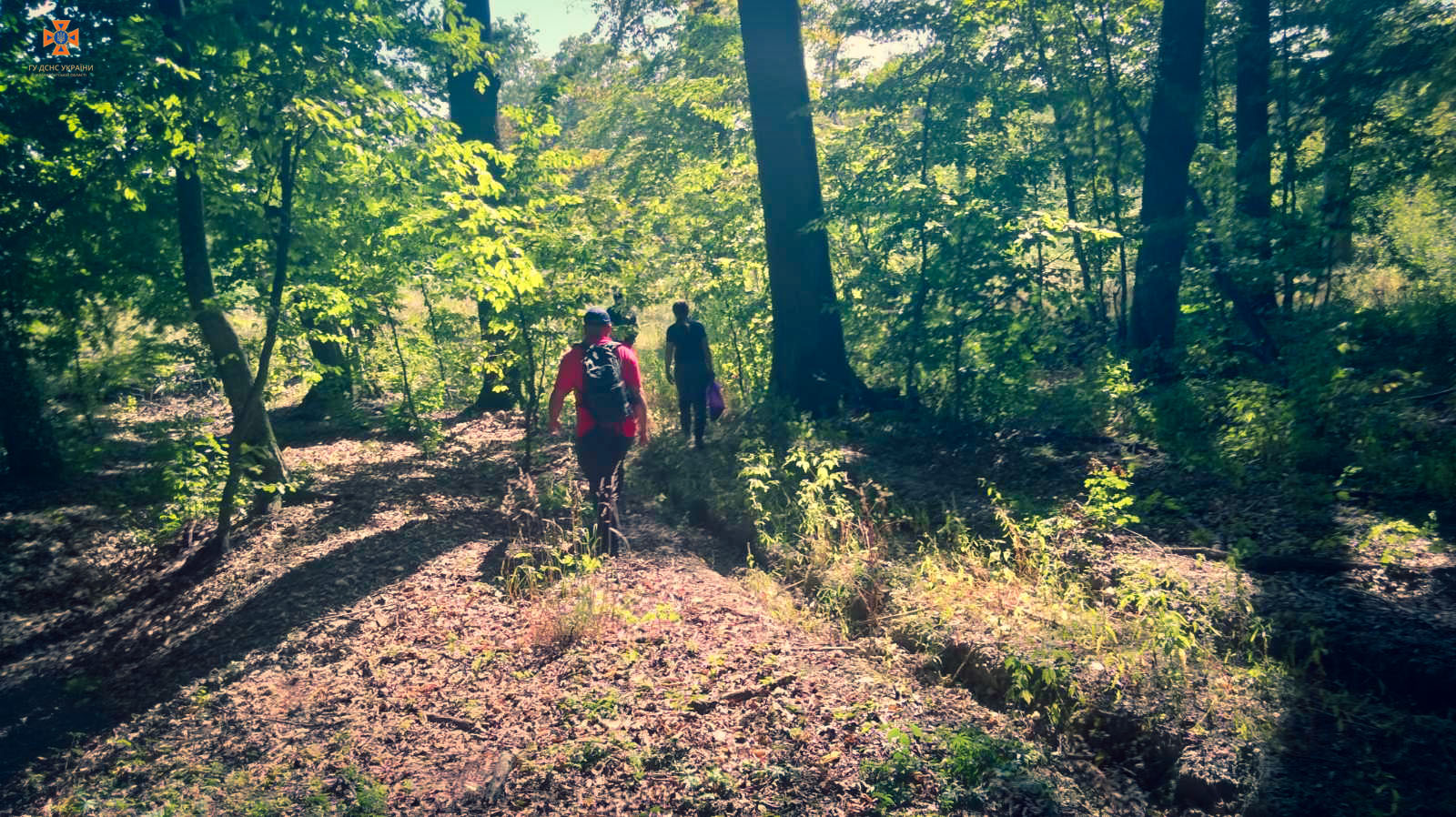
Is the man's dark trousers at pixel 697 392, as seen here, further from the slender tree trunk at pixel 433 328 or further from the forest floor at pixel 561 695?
the slender tree trunk at pixel 433 328

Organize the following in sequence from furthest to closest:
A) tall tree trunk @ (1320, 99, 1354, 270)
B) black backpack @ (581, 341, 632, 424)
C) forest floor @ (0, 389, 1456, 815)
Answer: tall tree trunk @ (1320, 99, 1354, 270), black backpack @ (581, 341, 632, 424), forest floor @ (0, 389, 1456, 815)

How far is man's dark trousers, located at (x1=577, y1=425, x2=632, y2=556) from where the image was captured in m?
5.79

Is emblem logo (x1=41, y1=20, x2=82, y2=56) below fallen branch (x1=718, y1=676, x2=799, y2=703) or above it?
above

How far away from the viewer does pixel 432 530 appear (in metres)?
7.05

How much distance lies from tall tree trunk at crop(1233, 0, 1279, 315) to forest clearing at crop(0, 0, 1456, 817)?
0.06 meters

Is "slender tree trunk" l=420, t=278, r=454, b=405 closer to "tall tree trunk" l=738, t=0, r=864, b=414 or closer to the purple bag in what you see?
the purple bag

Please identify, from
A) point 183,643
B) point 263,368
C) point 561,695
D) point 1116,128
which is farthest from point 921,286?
point 183,643

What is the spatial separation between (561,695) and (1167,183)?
981 cm

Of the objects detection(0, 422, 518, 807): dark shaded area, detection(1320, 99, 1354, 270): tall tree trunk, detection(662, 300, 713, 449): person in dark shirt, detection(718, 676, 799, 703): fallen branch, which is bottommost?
detection(718, 676, 799, 703): fallen branch

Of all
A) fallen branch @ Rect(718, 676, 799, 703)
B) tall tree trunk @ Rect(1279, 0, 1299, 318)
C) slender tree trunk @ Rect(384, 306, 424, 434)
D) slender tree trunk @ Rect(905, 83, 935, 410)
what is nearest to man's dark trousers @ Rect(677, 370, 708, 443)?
slender tree trunk @ Rect(905, 83, 935, 410)

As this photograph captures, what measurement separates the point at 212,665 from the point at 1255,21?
45.4 ft

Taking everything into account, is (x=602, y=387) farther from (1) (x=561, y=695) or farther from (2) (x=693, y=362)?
(2) (x=693, y=362)

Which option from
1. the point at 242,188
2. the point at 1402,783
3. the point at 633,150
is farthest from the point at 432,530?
the point at 633,150

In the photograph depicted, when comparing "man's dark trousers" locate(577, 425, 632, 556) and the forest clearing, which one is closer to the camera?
the forest clearing
